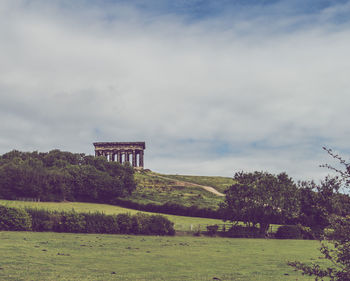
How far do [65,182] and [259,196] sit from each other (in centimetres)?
5087


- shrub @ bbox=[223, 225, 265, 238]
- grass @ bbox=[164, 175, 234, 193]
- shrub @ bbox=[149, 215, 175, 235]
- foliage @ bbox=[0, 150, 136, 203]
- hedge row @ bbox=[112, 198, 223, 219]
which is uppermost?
grass @ bbox=[164, 175, 234, 193]

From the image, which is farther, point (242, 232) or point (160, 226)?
point (242, 232)

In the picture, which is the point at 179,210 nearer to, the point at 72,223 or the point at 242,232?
the point at 242,232

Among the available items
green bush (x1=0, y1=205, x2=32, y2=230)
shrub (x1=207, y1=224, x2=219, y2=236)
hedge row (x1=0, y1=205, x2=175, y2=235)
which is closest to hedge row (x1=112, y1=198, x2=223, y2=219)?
shrub (x1=207, y1=224, x2=219, y2=236)

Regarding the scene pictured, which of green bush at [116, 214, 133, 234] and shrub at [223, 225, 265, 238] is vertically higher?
green bush at [116, 214, 133, 234]

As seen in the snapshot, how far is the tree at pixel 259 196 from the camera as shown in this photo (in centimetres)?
5388

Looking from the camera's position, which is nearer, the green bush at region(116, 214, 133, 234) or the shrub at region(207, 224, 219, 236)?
the green bush at region(116, 214, 133, 234)

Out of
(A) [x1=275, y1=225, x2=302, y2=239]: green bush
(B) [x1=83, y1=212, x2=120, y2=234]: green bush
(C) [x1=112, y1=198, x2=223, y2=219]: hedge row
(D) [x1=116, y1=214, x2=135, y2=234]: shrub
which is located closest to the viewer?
(B) [x1=83, y1=212, x2=120, y2=234]: green bush

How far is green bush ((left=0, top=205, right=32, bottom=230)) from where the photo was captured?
142ft

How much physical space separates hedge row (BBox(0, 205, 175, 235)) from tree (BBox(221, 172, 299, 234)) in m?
10.3

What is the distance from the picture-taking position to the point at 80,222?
45250 mm

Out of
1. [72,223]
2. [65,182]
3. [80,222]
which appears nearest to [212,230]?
[80,222]

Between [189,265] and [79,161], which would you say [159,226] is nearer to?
[189,265]

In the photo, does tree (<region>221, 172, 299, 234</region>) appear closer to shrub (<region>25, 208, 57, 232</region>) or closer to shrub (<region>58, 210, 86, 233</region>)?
shrub (<region>58, 210, 86, 233</region>)
